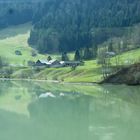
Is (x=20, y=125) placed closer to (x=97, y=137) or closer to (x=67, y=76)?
(x=97, y=137)

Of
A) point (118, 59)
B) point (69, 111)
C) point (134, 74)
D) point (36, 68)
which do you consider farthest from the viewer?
point (36, 68)

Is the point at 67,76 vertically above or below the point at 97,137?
below

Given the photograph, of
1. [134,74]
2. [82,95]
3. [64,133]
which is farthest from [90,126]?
[134,74]

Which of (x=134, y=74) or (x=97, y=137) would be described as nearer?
(x=97, y=137)

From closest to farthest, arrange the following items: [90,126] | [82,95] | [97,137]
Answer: [97,137] → [90,126] → [82,95]

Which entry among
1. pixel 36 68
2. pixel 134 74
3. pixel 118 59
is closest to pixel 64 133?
pixel 134 74

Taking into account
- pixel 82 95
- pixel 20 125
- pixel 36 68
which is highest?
pixel 20 125
